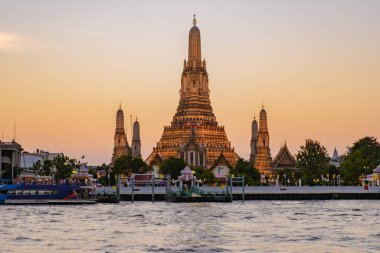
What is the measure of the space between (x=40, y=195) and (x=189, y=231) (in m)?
54.1

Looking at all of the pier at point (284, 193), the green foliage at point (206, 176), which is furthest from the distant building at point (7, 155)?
the green foliage at point (206, 176)

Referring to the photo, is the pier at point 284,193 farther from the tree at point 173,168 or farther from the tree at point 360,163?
the tree at point 173,168

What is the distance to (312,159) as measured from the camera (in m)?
173

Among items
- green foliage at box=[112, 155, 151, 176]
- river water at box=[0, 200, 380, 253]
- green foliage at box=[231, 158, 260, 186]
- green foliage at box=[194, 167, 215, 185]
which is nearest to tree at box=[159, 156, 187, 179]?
green foliage at box=[194, 167, 215, 185]

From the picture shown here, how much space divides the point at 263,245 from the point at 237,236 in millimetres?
7018

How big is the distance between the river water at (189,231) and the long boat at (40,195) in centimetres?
1950

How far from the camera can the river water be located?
57.1m

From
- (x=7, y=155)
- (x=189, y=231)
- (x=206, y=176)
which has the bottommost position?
(x=189, y=231)

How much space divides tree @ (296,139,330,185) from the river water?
244 ft

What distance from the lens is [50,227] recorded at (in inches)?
2904

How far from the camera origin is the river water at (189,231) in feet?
187

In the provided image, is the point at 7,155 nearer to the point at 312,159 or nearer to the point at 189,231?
the point at 312,159

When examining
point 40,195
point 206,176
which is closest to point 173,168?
point 206,176

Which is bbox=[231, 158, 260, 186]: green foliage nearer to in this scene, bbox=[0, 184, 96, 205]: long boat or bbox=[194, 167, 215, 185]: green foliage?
bbox=[194, 167, 215, 185]: green foliage
